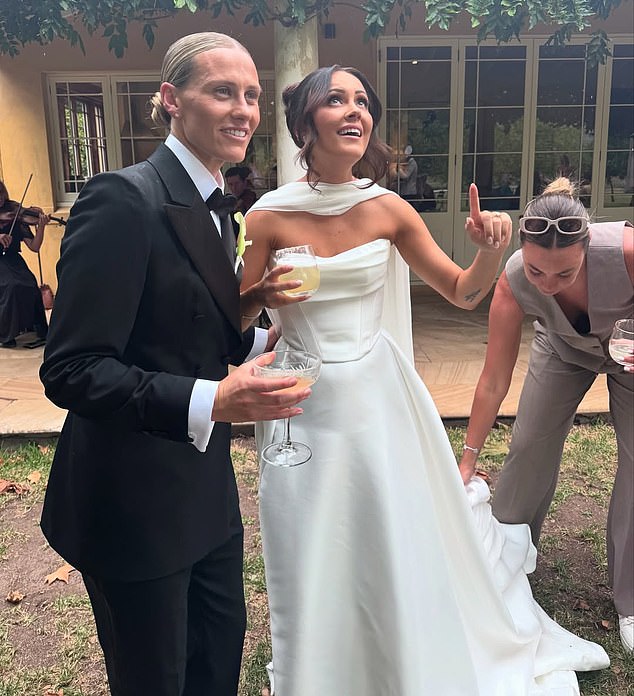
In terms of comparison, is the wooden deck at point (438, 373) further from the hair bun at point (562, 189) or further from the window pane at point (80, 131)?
the window pane at point (80, 131)

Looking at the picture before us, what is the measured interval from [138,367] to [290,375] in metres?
0.34

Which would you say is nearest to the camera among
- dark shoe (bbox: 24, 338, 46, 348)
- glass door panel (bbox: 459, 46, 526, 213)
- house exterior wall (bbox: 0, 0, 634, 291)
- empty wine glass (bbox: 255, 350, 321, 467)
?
empty wine glass (bbox: 255, 350, 321, 467)

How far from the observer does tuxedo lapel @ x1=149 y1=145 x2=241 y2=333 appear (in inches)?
63.5

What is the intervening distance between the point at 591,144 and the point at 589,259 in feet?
27.5

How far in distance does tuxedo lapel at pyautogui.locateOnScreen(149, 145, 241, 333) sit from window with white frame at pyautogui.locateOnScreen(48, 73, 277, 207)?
8.04 metres

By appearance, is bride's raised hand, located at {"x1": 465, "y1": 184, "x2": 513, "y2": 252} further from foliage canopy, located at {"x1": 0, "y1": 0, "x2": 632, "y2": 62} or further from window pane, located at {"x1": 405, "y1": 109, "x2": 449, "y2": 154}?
window pane, located at {"x1": 405, "y1": 109, "x2": 449, "y2": 154}

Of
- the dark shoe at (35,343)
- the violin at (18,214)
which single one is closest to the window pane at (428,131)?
the violin at (18,214)

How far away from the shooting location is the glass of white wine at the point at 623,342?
235 cm

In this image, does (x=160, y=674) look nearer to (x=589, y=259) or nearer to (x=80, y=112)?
(x=589, y=259)

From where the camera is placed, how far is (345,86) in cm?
228

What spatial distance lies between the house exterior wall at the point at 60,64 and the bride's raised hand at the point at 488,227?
7.43 metres

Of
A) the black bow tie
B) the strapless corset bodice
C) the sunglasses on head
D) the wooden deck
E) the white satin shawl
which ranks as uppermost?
the black bow tie

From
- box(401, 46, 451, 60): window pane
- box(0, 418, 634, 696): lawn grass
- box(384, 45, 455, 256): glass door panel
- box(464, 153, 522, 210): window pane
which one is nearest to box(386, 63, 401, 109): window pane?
box(384, 45, 455, 256): glass door panel

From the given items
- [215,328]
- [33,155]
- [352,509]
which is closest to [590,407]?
[352,509]
